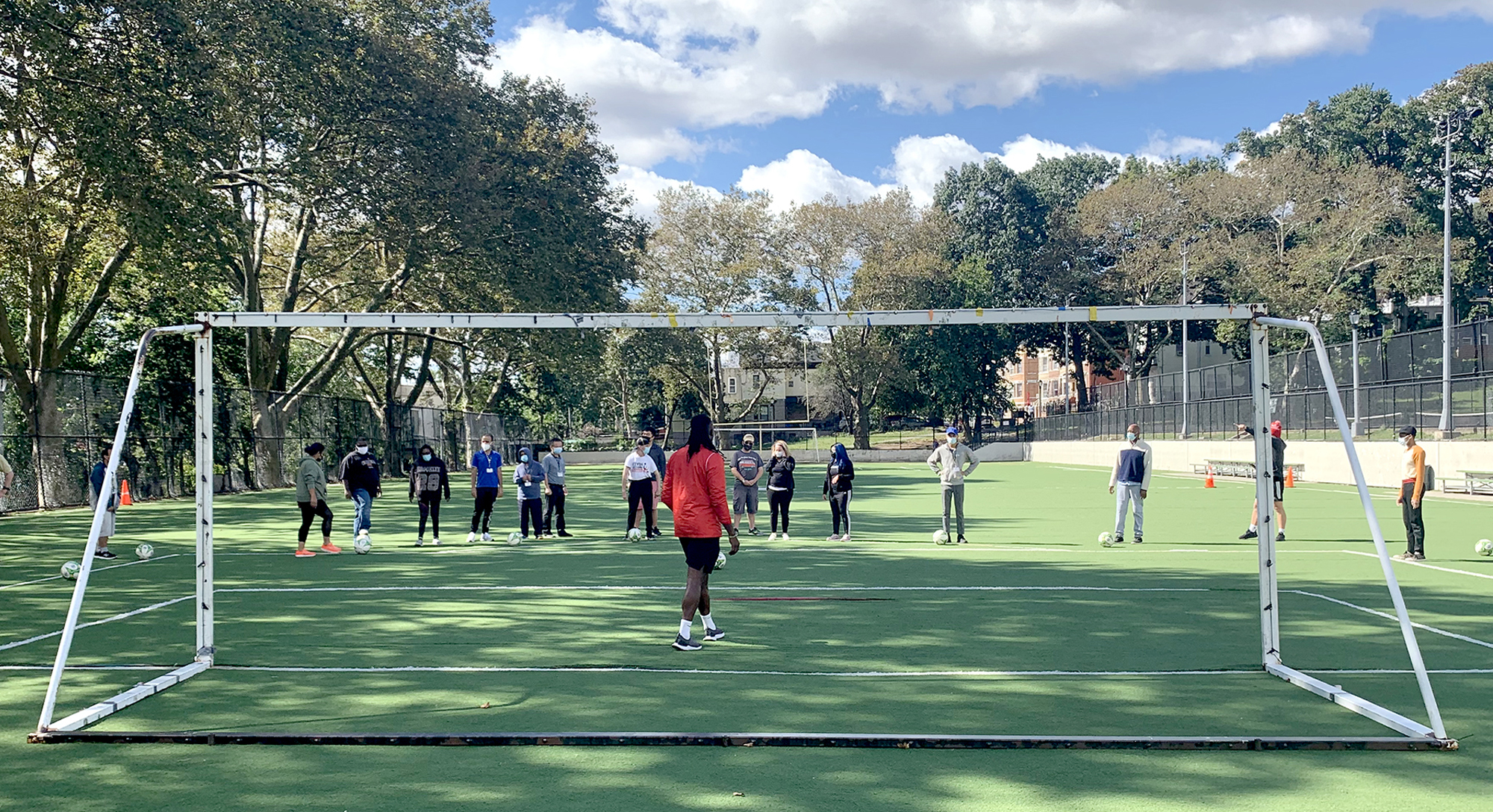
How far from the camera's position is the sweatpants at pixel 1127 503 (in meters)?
17.9

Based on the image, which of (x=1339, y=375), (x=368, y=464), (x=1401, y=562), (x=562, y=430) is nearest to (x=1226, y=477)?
(x=1339, y=375)

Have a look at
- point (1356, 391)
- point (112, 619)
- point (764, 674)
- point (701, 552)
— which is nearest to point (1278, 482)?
point (701, 552)

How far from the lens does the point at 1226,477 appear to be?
1580 inches

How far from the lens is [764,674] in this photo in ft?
28.0

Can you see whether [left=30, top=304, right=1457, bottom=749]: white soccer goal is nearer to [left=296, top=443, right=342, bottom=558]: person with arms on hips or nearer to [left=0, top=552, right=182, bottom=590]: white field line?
[left=0, top=552, right=182, bottom=590]: white field line

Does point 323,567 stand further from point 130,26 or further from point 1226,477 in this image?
point 1226,477

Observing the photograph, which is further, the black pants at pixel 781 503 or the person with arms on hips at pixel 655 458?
the black pants at pixel 781 503

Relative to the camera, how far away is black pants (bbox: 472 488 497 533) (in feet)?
64.4

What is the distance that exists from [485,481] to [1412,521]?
1453 cm

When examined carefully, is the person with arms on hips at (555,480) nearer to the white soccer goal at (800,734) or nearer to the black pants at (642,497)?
the black pants at (642,497)

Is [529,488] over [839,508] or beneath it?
over

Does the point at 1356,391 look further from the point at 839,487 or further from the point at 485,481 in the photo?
the point at 485,481

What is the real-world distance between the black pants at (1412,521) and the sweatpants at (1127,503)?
3834mm

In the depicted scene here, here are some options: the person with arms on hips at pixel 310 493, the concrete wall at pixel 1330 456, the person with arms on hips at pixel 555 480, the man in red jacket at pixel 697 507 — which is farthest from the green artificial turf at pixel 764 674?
the concrete wall at pixel 1330 456
